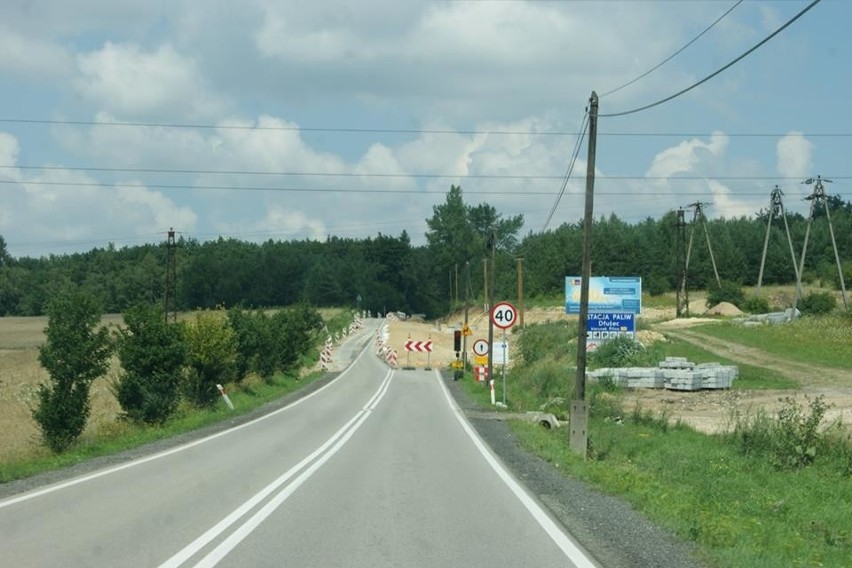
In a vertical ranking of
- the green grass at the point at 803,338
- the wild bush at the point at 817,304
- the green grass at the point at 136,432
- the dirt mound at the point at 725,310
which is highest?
the wild bush at the point at 817,304

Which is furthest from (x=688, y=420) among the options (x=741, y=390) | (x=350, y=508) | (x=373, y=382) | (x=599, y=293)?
(x=373, y=382)

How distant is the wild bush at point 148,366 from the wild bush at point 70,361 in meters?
0.76

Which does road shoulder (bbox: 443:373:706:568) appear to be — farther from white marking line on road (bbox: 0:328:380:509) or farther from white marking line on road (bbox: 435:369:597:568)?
white marking line on road (bbox: 0:328:380:509)

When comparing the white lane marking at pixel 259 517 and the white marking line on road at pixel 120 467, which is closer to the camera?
the white lane marking at pixel 259 517

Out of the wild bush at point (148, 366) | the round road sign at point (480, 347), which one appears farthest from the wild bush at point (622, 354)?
the wild bush at point (148, 366)

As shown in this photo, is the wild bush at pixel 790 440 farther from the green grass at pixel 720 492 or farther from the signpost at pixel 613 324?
the signpost at pixel 613 324

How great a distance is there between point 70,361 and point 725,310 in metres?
67.7

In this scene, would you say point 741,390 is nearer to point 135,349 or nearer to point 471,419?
point 471,419

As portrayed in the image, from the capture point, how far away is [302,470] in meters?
16.9

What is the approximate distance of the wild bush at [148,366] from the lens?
31656 mm

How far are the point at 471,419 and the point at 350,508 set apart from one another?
1885 centimetres

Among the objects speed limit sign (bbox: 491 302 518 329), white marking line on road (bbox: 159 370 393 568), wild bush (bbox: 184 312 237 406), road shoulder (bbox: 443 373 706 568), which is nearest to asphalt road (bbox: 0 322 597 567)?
white marking line on road (bbox: 159 370 393 568)

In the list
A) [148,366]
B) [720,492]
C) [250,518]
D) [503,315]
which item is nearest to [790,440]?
[720,492]

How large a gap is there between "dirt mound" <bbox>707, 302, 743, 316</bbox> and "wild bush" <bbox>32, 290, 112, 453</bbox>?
214 feet
